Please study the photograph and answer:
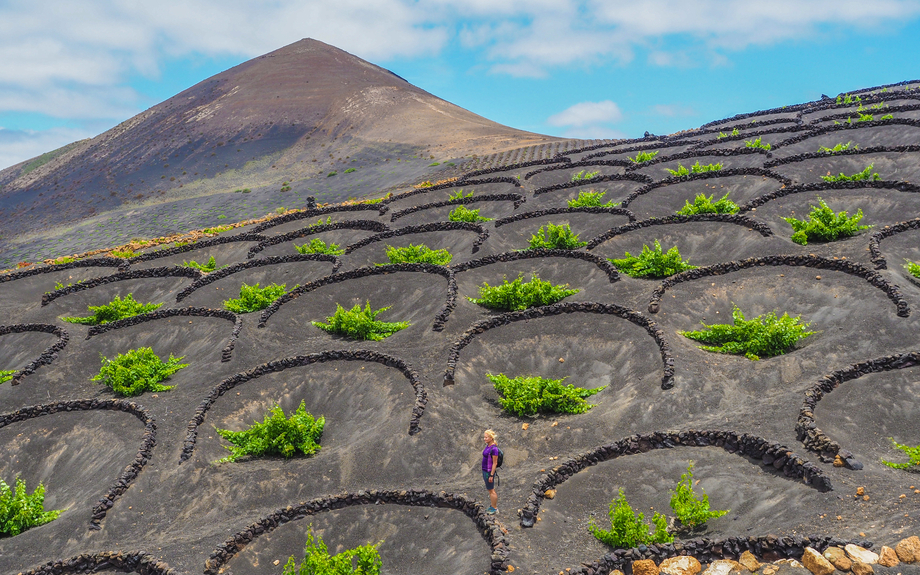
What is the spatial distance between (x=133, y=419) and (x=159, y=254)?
25733mm

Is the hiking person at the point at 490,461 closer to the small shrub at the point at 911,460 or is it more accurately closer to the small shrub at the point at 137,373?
the small shrub at the point at 911,460

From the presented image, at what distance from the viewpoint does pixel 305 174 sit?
282 feet

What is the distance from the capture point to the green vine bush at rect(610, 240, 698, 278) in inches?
1109

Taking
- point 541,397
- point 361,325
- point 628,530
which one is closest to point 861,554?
point 628,530

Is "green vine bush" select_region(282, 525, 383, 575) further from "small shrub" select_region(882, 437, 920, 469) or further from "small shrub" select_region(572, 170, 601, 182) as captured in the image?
"small shrub" select_region(572, 170, 601, 182)

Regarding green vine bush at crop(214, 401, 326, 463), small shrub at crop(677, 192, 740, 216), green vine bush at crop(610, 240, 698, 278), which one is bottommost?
green vine bush at crop(214, 401, 326, 463)

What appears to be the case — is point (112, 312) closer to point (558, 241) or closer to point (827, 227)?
point (558, 241)

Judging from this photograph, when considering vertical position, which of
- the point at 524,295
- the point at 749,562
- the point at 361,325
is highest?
the point at 524,295

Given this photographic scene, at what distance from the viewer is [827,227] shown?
28.5m

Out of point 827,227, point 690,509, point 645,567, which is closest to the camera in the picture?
point 645,567

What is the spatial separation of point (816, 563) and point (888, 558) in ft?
3.26

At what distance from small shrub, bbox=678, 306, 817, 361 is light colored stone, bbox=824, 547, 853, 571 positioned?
34.0 feet

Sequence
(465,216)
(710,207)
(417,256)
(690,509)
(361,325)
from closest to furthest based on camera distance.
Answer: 1. (690,509)
2. (361,325)
3. (710,207)
4. (417,256)
5. (465,216)

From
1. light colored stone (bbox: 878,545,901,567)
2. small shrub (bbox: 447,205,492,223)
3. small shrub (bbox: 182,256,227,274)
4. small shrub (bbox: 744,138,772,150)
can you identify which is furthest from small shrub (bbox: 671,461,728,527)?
small shrub (bbox: 744,138,772,150)
